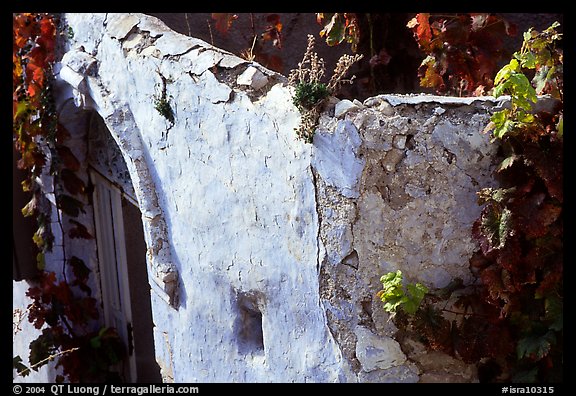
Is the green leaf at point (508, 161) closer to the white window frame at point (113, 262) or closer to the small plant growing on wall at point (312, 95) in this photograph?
the small plant growing on wall at point (312, 95)

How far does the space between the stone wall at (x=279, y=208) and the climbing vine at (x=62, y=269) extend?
3.86 feet

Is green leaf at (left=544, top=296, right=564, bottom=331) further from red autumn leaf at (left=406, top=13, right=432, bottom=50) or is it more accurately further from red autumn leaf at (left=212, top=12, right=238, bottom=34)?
red autumn leaf at (left=212, top=12, right=238, bottom=34)

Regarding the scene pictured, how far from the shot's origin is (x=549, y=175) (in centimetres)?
349

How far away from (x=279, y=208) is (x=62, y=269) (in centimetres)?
298

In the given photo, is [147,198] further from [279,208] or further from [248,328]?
[279,208]

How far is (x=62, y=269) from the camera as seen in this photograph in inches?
252

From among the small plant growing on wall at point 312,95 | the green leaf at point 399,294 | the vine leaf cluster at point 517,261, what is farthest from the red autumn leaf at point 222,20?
the green leaf at point 399,294

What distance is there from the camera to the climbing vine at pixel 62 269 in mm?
5949

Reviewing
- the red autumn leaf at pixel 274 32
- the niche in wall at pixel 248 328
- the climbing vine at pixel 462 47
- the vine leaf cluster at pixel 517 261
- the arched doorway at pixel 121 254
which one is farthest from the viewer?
the arched doorway at pixel 121 254

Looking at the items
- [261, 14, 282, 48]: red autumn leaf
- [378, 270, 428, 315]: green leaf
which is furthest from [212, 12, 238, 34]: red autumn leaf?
[378, 270, 428, 315]: green leaf

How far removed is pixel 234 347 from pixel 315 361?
1.93ft

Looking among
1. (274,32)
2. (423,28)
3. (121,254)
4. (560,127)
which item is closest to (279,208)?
(560,127)

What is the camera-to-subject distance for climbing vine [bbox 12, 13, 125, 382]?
5.95 m
